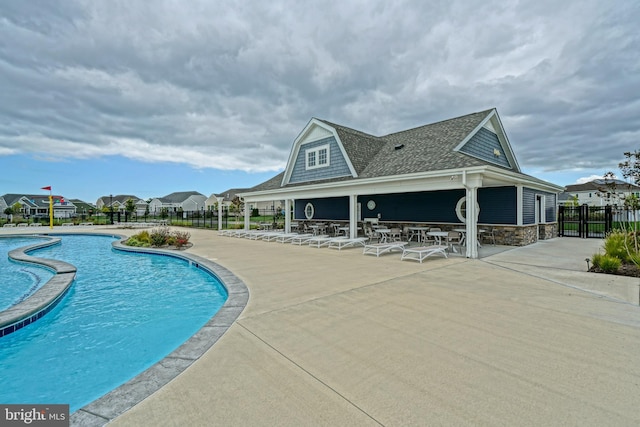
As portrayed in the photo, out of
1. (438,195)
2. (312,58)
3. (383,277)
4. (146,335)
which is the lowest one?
(146,335)

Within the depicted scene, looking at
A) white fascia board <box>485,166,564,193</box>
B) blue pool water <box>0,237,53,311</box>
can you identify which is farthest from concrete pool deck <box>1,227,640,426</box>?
blue pool water <box>0,237,53,311</box>

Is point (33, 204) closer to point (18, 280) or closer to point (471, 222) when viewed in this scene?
Answer: point (18, 280)

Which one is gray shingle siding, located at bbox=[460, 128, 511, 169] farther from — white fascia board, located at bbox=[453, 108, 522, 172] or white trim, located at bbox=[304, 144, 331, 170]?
white trim, located at bbox=[304, 144, 331, 170]

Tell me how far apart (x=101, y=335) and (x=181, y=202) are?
78.7 meters

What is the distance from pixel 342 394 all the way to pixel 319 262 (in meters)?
6.87

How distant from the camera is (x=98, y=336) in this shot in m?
4.95

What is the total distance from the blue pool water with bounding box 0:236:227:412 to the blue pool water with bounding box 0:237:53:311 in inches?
40.1

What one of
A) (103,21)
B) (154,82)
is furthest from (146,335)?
(154,82)

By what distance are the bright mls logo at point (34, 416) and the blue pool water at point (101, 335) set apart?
34 cm

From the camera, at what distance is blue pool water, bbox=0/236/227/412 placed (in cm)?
360

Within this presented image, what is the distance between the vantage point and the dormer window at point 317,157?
17.0 metres

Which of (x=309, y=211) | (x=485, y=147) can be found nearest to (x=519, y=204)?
(x=485, y=147)

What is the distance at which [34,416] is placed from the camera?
2.66 meters

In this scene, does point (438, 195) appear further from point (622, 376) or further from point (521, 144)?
point (521, 144)
